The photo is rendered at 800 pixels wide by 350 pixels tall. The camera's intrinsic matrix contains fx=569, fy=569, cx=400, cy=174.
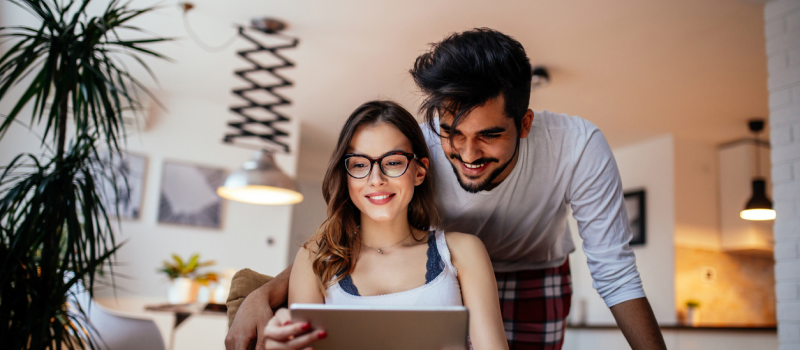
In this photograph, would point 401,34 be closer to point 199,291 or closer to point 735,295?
point 199,291

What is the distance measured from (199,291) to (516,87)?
159 inches

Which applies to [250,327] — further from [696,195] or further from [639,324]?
[696,195]

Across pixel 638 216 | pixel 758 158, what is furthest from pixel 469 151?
pixel 758 158

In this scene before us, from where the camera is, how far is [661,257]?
5.64 metres

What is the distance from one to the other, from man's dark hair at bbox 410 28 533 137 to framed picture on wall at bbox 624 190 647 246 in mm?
4889

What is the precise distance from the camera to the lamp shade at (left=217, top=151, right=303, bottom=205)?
3.85 meters

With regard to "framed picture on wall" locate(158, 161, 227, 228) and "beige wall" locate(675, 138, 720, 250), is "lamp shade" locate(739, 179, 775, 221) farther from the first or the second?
"framed picture on wall" locate(158, 161, 227, 228)

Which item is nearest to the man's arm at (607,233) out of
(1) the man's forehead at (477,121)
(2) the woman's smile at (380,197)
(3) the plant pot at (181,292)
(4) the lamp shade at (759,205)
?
(1) the man's forehead at (477,121)

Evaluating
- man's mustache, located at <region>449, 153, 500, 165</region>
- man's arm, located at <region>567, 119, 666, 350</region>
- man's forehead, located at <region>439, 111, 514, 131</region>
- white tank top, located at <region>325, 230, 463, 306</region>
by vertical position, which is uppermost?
man's forehead, located at <region>439, 111, 514, 131</region>

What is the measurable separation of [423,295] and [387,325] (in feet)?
1.36

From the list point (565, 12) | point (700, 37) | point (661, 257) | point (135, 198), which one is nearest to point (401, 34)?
point (565, 12)

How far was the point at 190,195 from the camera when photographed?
5.35 meters

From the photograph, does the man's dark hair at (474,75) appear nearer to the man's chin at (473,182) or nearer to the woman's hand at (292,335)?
the man's chin at (473,182)

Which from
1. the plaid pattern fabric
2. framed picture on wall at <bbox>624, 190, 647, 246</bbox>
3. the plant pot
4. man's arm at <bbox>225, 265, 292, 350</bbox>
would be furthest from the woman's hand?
framed picture on wall at <bbox>624, 190, 647, 246</bbox>
